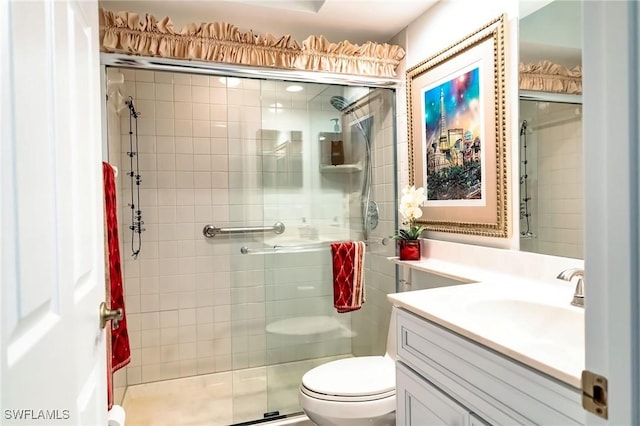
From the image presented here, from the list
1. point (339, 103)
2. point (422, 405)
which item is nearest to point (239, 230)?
point (339, 103)

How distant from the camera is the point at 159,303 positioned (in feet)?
8.82

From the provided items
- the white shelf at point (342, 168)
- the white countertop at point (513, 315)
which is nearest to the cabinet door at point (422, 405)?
the white countertop at point (513, 315)

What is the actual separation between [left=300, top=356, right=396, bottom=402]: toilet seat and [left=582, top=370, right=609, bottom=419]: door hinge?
123 centimetres

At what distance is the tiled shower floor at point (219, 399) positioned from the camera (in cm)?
220

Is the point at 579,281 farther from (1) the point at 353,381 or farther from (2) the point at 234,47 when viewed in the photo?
(2) the point at 234,47

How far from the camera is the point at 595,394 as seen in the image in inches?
19.5

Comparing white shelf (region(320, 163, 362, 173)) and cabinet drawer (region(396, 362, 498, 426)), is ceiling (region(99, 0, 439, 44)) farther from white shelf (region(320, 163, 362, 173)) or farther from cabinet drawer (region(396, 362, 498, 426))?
cabinet drawer (region(396, 362, 498, 426))

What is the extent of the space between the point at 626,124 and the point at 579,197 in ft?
3.27

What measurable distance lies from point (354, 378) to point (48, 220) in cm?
149

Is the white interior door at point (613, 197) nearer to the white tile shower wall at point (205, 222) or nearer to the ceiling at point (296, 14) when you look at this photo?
the ceiling at point (296, 14)

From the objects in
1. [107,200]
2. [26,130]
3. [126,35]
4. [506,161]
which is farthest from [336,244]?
[26,130]

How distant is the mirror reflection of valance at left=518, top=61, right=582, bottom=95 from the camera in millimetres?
1271

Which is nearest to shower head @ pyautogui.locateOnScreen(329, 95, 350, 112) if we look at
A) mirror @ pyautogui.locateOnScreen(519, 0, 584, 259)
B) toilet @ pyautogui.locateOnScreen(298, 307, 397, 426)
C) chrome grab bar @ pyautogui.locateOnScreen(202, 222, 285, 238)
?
chrome grab bar @ pyautogui.locateOnScreen(202, 222, 285, 238)

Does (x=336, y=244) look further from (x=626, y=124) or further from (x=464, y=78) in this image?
(x=626, y=124)
